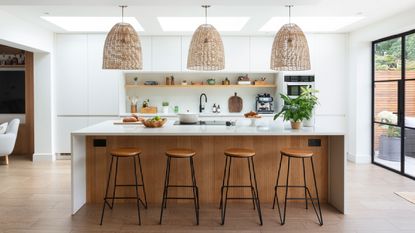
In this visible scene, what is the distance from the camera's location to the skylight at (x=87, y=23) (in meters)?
5.56

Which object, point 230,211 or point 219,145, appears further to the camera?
point 219,145

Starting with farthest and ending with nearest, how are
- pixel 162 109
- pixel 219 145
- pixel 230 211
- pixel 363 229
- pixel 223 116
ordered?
pixel 162 109 → pixel 223 116 → pixel 219 145 → pixel 230 211 → pixel 363 229

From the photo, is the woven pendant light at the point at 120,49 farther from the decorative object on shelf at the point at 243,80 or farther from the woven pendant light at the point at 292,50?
the decorative object on shelf at the point at 243,80

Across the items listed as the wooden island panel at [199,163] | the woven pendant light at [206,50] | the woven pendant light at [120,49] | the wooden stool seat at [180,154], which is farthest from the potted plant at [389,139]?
the woven pendant light at [120,49]

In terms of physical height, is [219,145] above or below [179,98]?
below

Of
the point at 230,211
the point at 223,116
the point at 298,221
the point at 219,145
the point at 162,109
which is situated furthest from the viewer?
the point at 162,109

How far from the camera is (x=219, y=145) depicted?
4.09 meters

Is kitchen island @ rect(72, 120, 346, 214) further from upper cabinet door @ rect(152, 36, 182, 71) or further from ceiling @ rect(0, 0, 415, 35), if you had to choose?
upper cabinet door @ rect(152, 36, 182, 71)

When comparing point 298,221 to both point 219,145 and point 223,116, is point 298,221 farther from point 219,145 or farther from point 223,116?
point 223,116

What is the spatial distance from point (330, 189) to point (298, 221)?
803 mm

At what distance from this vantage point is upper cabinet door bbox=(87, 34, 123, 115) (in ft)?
21.8

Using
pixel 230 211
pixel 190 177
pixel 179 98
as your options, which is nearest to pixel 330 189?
pixel 230 211

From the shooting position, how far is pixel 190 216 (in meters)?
3.69

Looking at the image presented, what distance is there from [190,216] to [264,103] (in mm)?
3747
